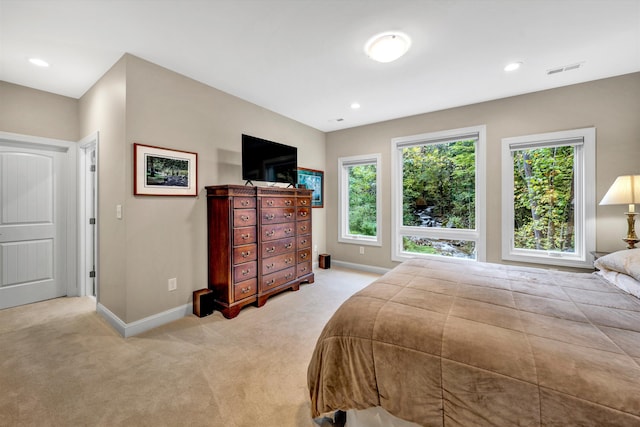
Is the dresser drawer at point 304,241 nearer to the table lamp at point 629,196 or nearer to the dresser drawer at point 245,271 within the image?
the dresser drawer at point 245,271

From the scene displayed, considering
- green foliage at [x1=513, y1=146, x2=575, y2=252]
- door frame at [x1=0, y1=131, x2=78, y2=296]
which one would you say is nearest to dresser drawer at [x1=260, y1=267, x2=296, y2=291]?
door frame at [x1=0, y1=131, x2=78, y2=296]

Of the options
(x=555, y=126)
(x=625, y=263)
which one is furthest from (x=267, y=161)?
(x=555, y=126)

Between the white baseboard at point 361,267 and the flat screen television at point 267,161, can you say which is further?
the white baseboard at point 361,267

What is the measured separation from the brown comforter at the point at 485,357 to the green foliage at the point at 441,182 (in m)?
2.33

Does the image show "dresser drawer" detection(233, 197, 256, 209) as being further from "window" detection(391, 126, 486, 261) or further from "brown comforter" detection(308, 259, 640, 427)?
"window" detection(391, 126, 486, 261)

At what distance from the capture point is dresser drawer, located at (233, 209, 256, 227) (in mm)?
2873

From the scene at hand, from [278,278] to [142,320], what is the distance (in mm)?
1509

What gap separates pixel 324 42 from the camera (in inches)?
89.7

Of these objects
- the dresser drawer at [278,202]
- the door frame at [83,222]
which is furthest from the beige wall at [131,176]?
the dresser drawer at [278,202]

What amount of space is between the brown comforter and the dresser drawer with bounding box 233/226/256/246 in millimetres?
1767

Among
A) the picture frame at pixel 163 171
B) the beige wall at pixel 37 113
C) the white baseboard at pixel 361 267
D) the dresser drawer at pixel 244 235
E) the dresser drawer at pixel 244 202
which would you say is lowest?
the white baseboard at pixel 361 267

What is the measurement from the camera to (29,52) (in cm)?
238

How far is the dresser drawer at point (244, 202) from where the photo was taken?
2.87m

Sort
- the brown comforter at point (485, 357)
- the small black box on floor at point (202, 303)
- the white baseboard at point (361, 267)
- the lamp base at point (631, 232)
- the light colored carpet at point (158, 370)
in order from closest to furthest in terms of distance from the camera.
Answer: the brown comforter at point (485, 357), the light colored carpet at point (158, 370), the lamp base at point (631, 232), the small black box on floor at point (202, 303), the white baseboard at point (361, 267)
